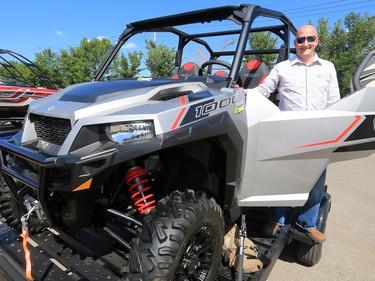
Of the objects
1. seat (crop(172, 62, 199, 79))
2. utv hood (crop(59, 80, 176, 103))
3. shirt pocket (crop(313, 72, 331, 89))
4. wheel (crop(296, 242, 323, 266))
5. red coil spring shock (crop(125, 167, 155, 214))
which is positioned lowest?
wheel (crop(296, 242, 323, 266))

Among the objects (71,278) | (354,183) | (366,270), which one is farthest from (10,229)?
(354,183)

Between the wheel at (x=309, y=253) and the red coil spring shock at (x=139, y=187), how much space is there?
6.40 feet

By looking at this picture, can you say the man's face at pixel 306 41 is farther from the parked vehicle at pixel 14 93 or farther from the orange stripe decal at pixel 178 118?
the parked vehicle at pixel 14 93

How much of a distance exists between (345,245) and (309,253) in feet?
2.73

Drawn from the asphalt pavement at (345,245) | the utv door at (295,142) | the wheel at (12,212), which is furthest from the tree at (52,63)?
the utv door at (295,142)

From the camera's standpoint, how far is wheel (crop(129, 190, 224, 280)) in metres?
1.66

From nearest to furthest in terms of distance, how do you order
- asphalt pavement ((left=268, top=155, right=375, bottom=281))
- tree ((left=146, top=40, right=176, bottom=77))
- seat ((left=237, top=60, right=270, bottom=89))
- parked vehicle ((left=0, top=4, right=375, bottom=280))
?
parked vehicle ((left=0, top=4, right=375, bottom=280))
asphalt pavement ((left=268, top=155, right=375, bottom=281))
seat ((left=237, top=60, right=270, bottom=89))
tree ((left=146, top=40, right=176, bottom=77))

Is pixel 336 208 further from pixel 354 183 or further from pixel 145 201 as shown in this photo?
pixel 145 201

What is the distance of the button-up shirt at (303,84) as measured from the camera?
2.78m

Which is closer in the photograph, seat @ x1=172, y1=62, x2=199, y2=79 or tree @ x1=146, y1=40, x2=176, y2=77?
seat @ x1=172, y1=62, x2=199, y2=79

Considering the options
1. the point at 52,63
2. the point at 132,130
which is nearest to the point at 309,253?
the point at 132,130

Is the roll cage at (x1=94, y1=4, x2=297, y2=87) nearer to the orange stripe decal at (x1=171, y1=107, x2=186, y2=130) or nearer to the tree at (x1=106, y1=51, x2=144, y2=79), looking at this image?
the orange stripe decal at (x1=171, y1=107, x2=186, y2=130)

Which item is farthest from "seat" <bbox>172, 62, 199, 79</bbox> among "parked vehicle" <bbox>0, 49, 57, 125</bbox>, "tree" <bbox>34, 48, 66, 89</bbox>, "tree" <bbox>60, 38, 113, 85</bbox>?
"tree" <bbox>34, 48, 66, 89</bbox>

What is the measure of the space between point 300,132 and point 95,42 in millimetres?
32389
